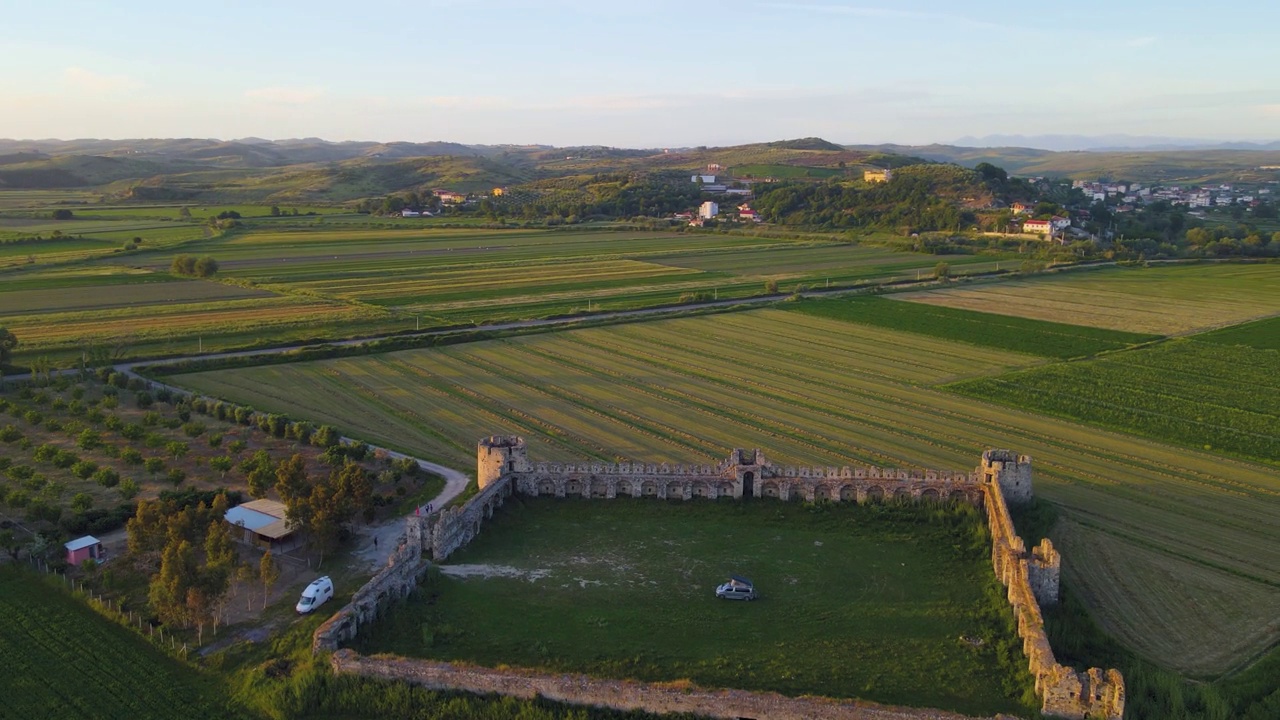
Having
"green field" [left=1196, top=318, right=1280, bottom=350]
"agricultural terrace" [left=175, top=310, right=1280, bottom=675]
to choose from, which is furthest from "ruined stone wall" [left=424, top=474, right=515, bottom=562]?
"green field" [left=1196, top=318, right=1280, bottom=350]

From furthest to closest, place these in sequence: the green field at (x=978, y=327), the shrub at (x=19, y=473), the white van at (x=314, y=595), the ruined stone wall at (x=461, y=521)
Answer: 1. the green field at (x=978, y=327)
2. the shrub at (x=19, y=473)
3. the ruined stone wall at (x=461, y=521)
4. the white van at (x=314, y=595)

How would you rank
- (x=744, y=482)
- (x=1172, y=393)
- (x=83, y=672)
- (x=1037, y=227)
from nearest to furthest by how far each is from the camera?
(x=83, y=672) → (x=744, y=482) → (x=1172, y=393) → (x=1037, y=227)

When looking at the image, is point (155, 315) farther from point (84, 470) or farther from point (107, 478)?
point (107, 478)

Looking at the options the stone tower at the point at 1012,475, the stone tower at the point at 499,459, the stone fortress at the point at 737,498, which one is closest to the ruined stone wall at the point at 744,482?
the stone fortress at the point at 737,498

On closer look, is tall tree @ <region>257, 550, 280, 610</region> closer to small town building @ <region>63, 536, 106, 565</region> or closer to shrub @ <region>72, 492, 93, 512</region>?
small town building @ <region>63, 536, 106, 565</region>

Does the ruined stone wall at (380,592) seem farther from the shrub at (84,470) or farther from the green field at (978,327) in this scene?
the green field at (978,327)

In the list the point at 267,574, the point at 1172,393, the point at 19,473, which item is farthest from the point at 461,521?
the point at 1172,393
